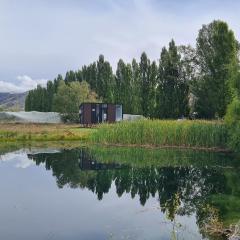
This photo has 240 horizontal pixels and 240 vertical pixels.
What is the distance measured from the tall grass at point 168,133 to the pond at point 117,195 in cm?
395

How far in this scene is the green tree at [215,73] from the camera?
56.2 m

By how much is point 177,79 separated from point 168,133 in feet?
87.7

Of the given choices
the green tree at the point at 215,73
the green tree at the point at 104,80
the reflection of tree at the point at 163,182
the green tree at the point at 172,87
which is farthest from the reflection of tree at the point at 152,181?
the green tree at the point at 104,80

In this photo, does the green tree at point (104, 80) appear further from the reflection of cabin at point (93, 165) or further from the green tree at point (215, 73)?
the reflection of cabin at point (93, 165)

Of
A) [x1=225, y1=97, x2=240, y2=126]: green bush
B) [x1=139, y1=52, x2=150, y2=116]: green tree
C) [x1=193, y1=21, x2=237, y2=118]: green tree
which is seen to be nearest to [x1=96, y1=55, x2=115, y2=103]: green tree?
[x1=139, y1=52, x2=150, y2=116]: green tree

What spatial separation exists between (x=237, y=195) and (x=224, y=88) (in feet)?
124

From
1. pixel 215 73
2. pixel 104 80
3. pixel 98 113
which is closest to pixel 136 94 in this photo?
pixel 104 80

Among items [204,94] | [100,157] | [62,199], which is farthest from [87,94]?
[62,199]

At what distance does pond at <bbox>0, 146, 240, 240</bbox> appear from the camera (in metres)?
14.5

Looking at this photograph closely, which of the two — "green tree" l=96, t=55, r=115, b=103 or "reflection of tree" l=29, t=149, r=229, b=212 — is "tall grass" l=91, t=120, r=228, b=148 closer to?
"reflection of tree" l=29, t=149, r=229, b=212

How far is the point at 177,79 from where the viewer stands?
6650cm

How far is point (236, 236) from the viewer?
11477mm

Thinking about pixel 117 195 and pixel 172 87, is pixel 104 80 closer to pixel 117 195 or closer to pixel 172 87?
pixel 172 87

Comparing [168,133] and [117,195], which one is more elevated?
[168,133]
